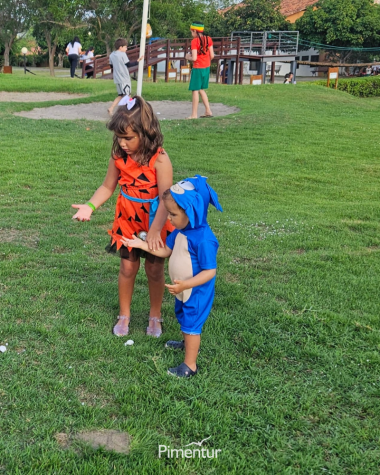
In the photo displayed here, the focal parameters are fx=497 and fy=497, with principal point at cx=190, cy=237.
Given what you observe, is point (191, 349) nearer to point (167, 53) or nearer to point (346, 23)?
point (167, 53)

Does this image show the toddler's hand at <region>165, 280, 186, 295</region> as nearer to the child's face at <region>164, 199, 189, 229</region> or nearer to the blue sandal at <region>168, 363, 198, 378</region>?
the child's face at <region>164, 199, 189, 229</region>

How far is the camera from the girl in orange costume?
9.61 ft

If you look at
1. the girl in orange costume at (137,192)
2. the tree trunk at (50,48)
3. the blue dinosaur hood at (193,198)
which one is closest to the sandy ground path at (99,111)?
the girl in orange costume at (137,192)

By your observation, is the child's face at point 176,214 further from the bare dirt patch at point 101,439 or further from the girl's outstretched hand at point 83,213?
the bare dirt patch at point 101,439

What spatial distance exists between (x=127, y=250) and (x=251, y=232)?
230 centimetres

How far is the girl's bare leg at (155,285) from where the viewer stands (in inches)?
125

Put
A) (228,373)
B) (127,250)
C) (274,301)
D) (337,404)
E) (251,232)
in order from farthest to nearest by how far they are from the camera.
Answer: (251,232) → (274,301) → (127,250) → (228,373) → (337,404)

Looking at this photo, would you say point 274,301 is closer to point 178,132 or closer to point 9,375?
point 9,375

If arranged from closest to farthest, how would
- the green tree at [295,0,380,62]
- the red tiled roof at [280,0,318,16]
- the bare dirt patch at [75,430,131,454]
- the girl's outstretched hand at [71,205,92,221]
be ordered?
the bare dirt patch at [75,430,131,454]
the girl's outstretched hand at [71,205,92,221]
the green tree at [295,0,380,62]
the red tiled roof at [280,0,318,16]

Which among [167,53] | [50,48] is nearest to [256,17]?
[50,48]

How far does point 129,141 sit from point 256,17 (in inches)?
Answer: 1711

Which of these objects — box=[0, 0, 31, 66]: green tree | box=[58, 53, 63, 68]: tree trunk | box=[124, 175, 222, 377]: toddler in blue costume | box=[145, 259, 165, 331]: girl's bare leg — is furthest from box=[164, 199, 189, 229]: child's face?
box=[58, 53, 63, 68]: tree trunk

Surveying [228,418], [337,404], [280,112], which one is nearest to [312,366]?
[337,404]

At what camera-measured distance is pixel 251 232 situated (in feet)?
17.2
